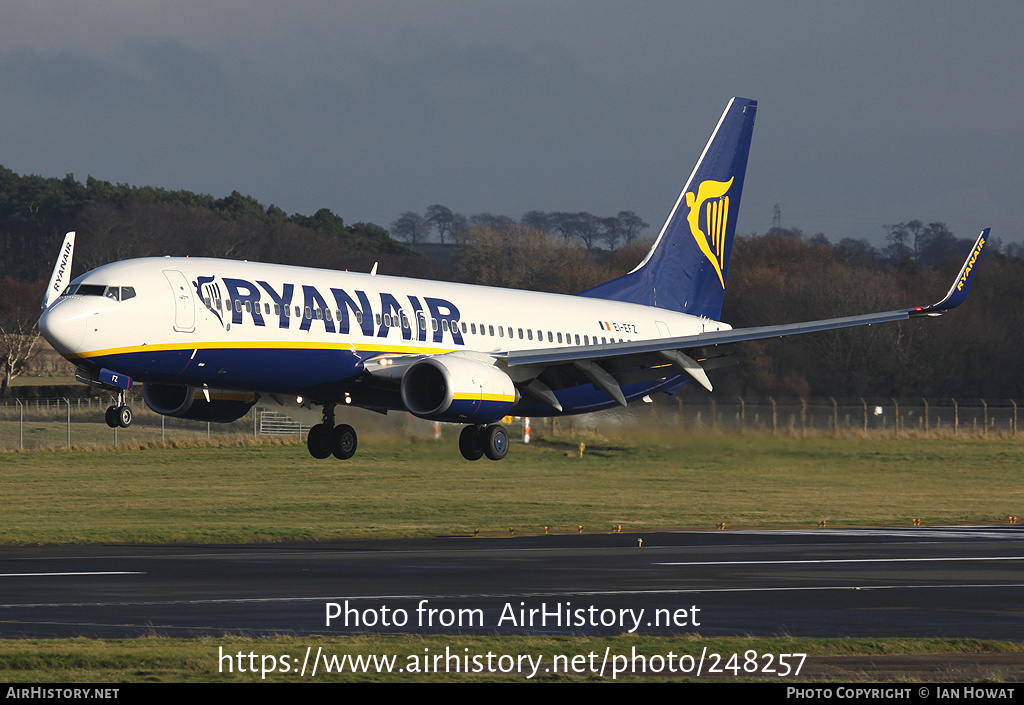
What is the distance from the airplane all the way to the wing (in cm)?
6

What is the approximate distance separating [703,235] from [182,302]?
26.1 m

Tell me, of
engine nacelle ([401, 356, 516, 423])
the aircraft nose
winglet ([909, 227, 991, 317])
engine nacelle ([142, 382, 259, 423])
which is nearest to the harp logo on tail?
winglet ([909, 227, 991, 317])

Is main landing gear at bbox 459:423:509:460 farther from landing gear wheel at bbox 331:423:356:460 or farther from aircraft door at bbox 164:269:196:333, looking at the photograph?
aircraft door at bbox 164:269:196:333

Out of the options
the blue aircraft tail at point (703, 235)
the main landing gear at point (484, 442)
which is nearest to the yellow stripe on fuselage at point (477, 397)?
the main landing gear at point (484, 442)

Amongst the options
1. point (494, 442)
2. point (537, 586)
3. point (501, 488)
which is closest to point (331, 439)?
point (494, 442)

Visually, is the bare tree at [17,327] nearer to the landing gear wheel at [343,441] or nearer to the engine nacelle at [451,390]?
the landing gear wheel at [343,441]

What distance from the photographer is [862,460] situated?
77.4 meters

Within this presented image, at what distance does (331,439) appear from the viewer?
150ft

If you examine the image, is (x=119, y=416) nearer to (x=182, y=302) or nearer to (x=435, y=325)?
(x=182, y=302)

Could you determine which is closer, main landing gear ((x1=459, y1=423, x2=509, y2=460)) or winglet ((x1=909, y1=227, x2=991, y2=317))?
winglet ((x1=909, y1=227, x2=991, y2=317))

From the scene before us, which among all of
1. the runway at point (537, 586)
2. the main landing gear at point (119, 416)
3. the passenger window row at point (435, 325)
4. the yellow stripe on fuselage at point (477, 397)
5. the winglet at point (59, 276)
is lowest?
the runway at point (537, 586)

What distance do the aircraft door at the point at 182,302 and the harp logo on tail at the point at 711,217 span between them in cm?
2518

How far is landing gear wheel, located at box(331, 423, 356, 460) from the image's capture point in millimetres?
45625

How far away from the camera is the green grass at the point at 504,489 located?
61031 mm
